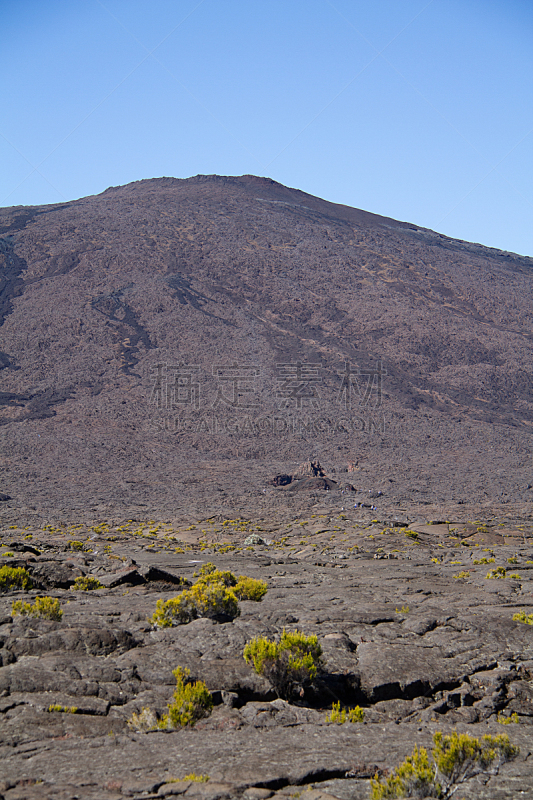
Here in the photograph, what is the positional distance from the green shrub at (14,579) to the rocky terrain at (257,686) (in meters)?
0.20

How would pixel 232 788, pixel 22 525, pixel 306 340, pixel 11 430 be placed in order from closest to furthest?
pixel 232 788 → pixel 22 525 → pixel 11 430 → pixel 306 340

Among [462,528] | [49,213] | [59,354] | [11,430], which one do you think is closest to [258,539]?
[462,528]

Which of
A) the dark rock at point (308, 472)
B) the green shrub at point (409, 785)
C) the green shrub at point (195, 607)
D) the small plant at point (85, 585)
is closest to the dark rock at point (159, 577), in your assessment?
→ the small plant at point (85, 585)

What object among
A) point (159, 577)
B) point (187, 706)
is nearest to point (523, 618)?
point (187, 706)

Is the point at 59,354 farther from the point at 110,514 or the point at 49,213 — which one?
the point at 49,213

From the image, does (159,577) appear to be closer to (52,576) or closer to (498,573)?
(52,576)

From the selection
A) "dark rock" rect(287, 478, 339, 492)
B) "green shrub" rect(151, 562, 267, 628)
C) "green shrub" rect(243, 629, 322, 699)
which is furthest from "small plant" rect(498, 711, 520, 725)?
"dark rock" rect(287, 478, 339, 492)

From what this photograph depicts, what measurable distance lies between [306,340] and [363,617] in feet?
198

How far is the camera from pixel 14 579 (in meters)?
9.47

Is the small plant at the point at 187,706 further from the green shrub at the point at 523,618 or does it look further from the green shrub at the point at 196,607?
the green shrub at the point at 523,618

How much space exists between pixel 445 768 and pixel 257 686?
2.53 metres

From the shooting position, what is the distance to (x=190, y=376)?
59250mm

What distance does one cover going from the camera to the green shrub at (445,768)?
3.91 meters

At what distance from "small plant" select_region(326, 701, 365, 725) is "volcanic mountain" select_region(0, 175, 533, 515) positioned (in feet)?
87.4
